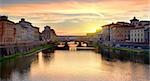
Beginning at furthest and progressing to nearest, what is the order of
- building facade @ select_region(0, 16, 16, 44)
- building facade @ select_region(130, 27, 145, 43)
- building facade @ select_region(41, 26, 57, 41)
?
building facade @ select_region(41, 26, 57, 41)
building facade @ select_region(130, 27, 145, 43)
building facade @ select_region(0, 16, 16, 44)

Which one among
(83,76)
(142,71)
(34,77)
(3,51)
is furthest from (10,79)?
(3,51)

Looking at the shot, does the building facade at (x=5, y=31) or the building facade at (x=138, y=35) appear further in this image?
the building facade at (x=138, y=35)

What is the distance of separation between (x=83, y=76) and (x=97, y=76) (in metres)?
0.81

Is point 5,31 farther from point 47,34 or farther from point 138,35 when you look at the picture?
point 47,34

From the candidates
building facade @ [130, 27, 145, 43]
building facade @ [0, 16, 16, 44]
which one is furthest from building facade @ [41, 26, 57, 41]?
building facade @ [0, 16, 16, 44]

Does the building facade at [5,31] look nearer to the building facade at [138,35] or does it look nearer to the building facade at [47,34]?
the building facade at [138,35]

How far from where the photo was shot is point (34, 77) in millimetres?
20812

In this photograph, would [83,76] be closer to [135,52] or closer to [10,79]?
[10,79]

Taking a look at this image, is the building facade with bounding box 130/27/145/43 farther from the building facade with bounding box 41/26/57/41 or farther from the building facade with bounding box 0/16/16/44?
the building facade with bounding box 41/26/57/41

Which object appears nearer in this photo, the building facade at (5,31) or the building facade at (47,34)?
the building facade at (5,31)

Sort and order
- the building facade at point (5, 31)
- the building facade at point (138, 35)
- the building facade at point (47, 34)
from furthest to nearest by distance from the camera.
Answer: the building facade at point (47, 34)
the building facade at point (138, 35)
the building facade at point (5, 31)

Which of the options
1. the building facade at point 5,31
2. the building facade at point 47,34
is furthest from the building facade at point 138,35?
the building facade at point 47,34

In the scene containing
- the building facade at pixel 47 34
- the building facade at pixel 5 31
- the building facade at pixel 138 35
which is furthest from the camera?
the building facade at pixel 47 34

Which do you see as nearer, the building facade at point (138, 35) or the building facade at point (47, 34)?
the building facade at point (138, 35)
